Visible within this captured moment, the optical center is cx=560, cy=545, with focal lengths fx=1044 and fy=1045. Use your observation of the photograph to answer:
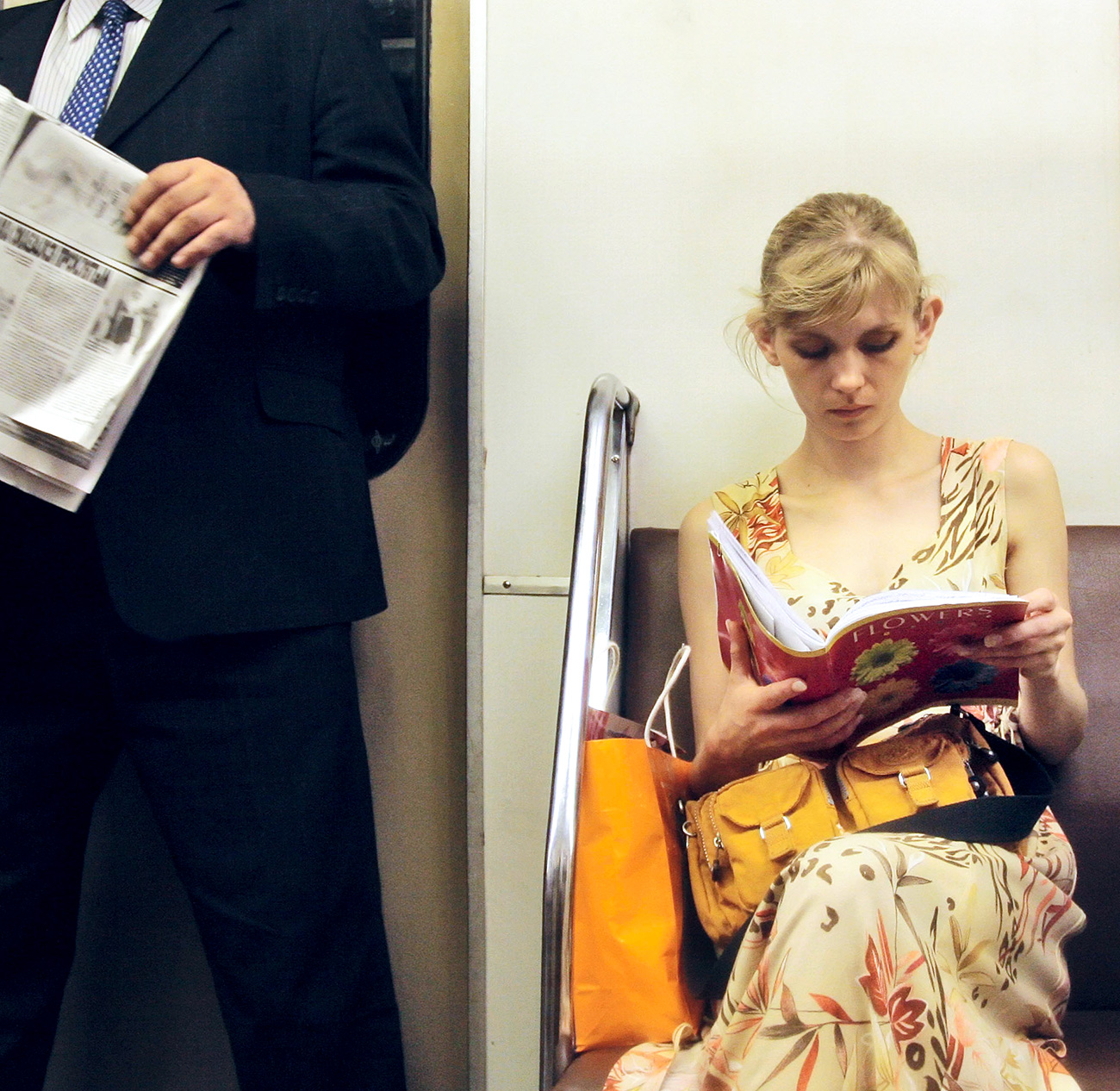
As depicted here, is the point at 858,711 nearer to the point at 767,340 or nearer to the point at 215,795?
the point at 767,340

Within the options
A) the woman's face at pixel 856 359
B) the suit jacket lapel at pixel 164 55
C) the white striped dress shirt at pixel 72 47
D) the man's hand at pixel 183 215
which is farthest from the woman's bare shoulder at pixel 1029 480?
the white striped dress shirt at pixel 72 47

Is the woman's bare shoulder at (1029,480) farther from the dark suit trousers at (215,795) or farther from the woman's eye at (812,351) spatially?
the dark suit trousers at (215,795)

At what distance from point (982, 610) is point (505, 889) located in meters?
1.00

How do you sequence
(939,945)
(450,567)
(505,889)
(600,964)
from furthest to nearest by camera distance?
(450,567), (505,889), (600,964), (939,945)

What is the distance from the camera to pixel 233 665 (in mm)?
1233

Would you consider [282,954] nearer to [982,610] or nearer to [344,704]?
[344,704]

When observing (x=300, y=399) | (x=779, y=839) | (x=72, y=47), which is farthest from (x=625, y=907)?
(x=72, y=47)

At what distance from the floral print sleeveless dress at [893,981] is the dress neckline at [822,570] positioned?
1.24ft

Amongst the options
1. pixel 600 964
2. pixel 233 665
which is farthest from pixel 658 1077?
pixel 233 665

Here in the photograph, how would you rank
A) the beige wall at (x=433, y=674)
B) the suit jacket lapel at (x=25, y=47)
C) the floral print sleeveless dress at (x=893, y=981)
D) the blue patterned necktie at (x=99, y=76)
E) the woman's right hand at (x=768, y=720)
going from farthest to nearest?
1. the beige wall at (x=433, y=674)
2. the suit jacket lapel at (x=25, y=47)
3. the blue patterned necktie at (x=99, y=76)
4. the woman's right hand at (x=768, y=720)
5. the floral print sleeveless dress at (x=893, y=981)

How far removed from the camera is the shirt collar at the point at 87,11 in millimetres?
1367

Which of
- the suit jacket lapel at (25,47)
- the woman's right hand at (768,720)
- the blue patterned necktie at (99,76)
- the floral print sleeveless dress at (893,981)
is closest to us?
the floral print sleeveless dress at (893,981)

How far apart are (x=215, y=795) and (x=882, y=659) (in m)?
0.78

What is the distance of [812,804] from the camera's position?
112 centimetres
